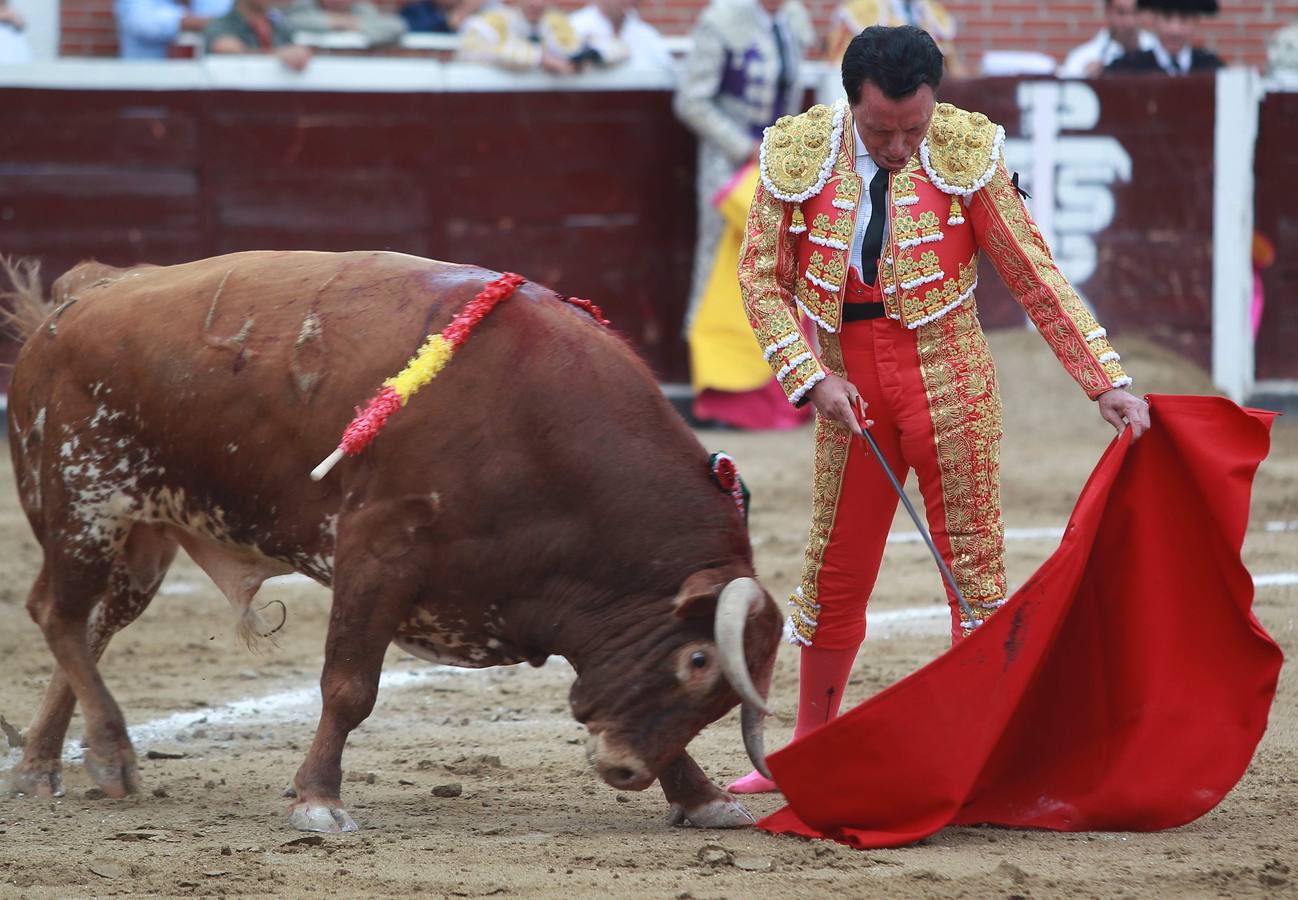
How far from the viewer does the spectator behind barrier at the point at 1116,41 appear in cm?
941

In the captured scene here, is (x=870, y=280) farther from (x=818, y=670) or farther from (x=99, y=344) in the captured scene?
(x=99, y=344)

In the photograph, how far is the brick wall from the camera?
33.7 ft

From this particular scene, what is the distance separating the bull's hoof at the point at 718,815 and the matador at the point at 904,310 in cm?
50

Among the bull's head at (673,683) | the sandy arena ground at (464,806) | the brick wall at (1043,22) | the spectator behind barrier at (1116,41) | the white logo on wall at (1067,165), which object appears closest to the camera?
the sandy arena ground at (464,806)

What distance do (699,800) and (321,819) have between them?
0.68 metres

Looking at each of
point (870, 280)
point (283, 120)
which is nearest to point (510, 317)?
point (870, 280)

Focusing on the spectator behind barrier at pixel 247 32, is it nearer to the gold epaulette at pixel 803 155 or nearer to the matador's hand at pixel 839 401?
the gold epaulette at pixel 803 155

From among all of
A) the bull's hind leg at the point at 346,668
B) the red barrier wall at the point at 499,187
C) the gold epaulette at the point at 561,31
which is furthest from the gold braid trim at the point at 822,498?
the gold epaulette at the point at 561,31

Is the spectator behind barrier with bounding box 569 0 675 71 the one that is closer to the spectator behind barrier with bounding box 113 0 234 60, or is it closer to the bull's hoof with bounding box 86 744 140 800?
the spectator behind barrier with bounding box 113 0 234 60

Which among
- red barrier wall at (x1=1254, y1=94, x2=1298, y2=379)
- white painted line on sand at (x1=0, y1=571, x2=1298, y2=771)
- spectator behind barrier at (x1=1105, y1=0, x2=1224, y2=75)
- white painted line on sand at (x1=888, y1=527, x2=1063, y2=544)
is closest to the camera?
white painted line on sand at (x1=0, y1=571, x2=1298, y2=771)

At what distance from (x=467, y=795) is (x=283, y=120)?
16.6ft

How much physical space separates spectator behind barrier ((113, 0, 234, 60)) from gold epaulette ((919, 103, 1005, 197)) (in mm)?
5778

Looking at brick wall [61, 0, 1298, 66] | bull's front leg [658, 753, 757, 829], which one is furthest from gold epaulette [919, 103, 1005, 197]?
brick wall [61, 0, 1298, 66]

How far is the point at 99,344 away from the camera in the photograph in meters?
3.73
